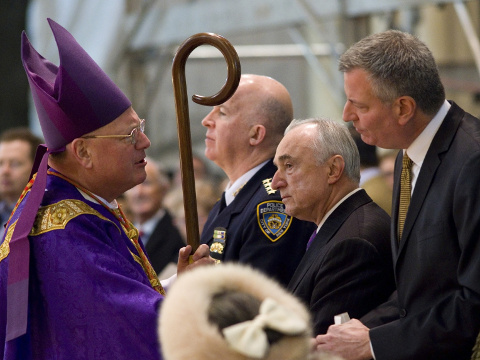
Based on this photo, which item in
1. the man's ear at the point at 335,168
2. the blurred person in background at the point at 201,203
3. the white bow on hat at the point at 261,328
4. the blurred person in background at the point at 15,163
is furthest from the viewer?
the blurred person in background at the point at 201,203

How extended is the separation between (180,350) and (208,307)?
12 centimetres

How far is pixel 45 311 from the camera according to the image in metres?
3.05

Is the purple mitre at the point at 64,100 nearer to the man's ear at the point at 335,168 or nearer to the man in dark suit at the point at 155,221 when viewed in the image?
the man's ear at the point at 335,168

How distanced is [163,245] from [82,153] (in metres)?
2.81

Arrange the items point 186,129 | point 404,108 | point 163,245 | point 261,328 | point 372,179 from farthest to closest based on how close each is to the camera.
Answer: point 163,245 → point 372,179 → point 186,129 → point 404,108 → point 261,328

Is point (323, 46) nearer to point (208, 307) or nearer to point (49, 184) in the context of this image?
point (49, 184)

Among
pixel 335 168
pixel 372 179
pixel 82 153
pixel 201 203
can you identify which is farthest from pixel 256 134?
pixel 201 203

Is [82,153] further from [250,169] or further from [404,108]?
[404,108]

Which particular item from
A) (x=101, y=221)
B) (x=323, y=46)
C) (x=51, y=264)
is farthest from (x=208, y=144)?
(x=323, y=46)

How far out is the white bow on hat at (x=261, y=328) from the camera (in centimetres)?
179

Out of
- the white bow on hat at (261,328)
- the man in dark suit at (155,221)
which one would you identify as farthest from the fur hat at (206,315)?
the man in dark suit at (155,221)

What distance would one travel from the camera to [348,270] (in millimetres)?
3150

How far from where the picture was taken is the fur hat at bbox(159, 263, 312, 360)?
1825mm

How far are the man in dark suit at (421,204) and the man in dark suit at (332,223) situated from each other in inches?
5.3
